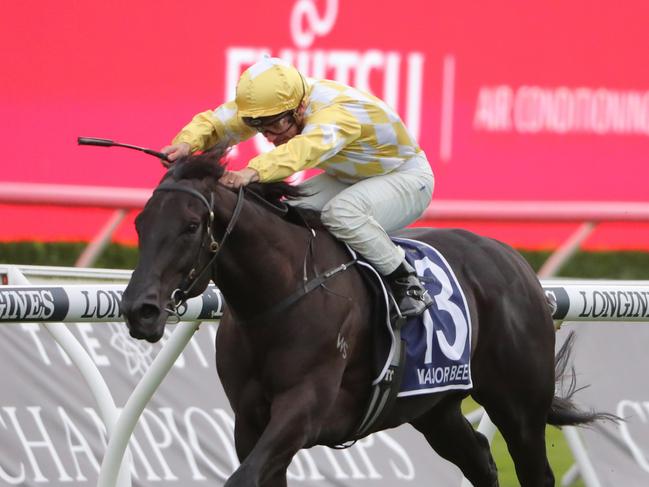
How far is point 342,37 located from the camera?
1045 cm

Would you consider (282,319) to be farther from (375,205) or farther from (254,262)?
(375,205)

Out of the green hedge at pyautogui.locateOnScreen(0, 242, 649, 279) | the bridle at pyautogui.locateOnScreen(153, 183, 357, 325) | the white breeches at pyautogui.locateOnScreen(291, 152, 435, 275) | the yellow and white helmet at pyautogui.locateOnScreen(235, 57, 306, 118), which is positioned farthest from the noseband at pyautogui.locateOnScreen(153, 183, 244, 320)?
the green hedge at pyautogui.locateOnScreen(0, 242, 649, 279)

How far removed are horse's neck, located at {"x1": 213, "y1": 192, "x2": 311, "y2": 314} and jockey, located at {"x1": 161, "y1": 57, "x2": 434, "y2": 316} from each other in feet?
0.42

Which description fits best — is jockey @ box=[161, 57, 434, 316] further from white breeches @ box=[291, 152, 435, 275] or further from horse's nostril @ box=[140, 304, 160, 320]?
horse's nostril @ box=[140, 304, 160, 320]

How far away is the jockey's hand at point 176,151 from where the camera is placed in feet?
14.3

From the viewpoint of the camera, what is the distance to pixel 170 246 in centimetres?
393

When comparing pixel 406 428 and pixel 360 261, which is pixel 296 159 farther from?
pixel 406 428

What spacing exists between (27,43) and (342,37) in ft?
7.12

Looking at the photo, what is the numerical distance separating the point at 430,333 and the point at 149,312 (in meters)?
1.23

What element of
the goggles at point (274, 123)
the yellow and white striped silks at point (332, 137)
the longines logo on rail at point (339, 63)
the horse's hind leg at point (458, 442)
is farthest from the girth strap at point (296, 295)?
the longines logo on rail at point (339, 63)

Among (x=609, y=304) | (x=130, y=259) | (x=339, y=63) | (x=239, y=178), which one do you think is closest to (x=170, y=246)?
(x=239, y=178)

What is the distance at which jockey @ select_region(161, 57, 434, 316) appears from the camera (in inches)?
170

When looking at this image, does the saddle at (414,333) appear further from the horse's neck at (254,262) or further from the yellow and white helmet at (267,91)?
the yellow and white helmet at (267,91)

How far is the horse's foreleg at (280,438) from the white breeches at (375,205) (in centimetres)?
55
